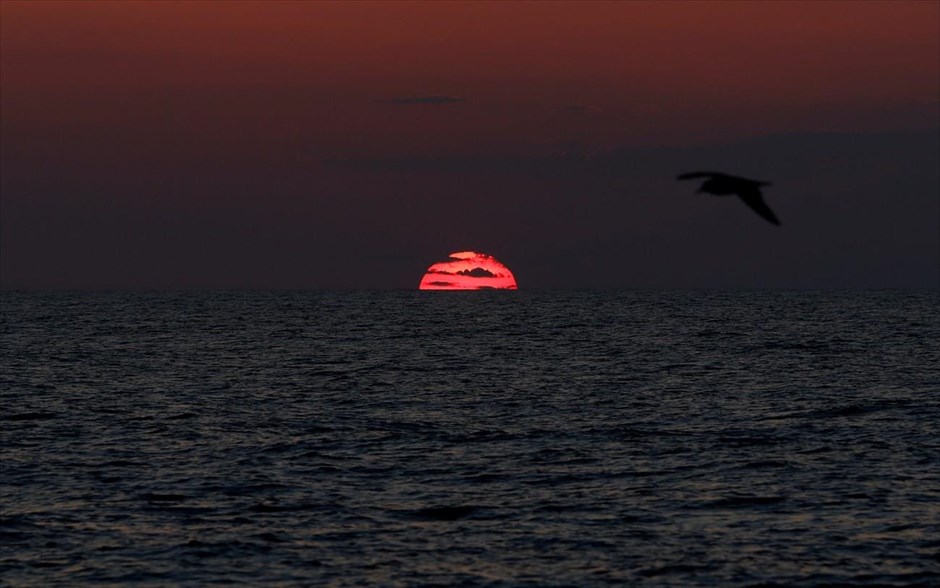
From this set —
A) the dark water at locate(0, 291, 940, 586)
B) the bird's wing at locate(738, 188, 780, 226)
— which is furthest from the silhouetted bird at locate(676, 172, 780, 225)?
the dark water at locate(0, 291, 940, 586)

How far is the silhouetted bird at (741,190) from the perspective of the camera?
1488cm

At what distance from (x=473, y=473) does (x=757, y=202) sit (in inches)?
1056

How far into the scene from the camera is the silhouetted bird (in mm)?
14875

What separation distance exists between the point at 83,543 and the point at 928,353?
3116 inches

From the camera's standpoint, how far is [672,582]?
2809 cm

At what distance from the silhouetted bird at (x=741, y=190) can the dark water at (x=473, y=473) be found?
15.0 metres

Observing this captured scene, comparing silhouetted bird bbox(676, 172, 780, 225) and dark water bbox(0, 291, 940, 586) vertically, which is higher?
silhouetted bird bbox(676, 172, 780, 225)

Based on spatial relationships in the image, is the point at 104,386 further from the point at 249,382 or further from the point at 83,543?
the point at 83,543

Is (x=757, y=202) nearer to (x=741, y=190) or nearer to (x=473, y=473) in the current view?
(x=741, y=190)

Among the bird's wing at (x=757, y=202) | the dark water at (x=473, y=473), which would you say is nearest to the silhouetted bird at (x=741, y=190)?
the bird's wing at (x=757, y=202)

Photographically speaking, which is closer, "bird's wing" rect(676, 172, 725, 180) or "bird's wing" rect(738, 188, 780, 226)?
"bird's wing" rect(676, 172, 725, 180)

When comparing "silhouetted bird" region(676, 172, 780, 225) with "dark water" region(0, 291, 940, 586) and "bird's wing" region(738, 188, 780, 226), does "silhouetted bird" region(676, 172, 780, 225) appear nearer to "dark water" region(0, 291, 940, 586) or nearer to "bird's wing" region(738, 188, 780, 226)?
"bird's wing" region(738, 188, 780, 226)

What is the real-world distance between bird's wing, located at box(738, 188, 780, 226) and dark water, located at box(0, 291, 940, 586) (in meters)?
14.9

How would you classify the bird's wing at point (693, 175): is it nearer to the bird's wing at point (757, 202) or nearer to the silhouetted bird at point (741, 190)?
the silhouetted bird at point (741, 190)
